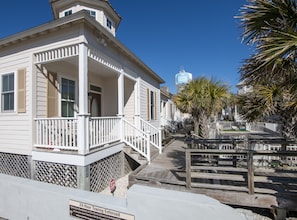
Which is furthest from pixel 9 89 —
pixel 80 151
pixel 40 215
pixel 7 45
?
pixel 40 215

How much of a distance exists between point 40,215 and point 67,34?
4764 millimetres

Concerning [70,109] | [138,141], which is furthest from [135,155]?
[70,109]

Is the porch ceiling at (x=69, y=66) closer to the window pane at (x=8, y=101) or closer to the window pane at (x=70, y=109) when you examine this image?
the window pane at (x=70, y=109)

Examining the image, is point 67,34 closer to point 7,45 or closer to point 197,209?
point 7,45

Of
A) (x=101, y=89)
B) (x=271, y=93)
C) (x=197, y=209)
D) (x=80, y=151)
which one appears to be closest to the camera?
(x=197, y=209)

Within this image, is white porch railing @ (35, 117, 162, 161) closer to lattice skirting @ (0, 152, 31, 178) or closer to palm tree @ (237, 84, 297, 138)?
lattice skirting @ (0, 152, 31, 178)

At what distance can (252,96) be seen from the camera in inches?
233

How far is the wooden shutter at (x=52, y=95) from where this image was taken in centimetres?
629

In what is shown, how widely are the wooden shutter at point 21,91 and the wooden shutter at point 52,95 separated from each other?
0.70 meters

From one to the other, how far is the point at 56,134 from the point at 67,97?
7.13ft

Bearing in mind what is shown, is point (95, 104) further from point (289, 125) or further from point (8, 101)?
point (289, 125)

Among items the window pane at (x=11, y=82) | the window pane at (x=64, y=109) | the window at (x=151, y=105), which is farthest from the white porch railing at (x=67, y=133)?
the window at (x=151, y=105)

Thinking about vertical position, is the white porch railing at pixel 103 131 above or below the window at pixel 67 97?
below

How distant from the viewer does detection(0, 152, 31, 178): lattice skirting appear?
5968mm
